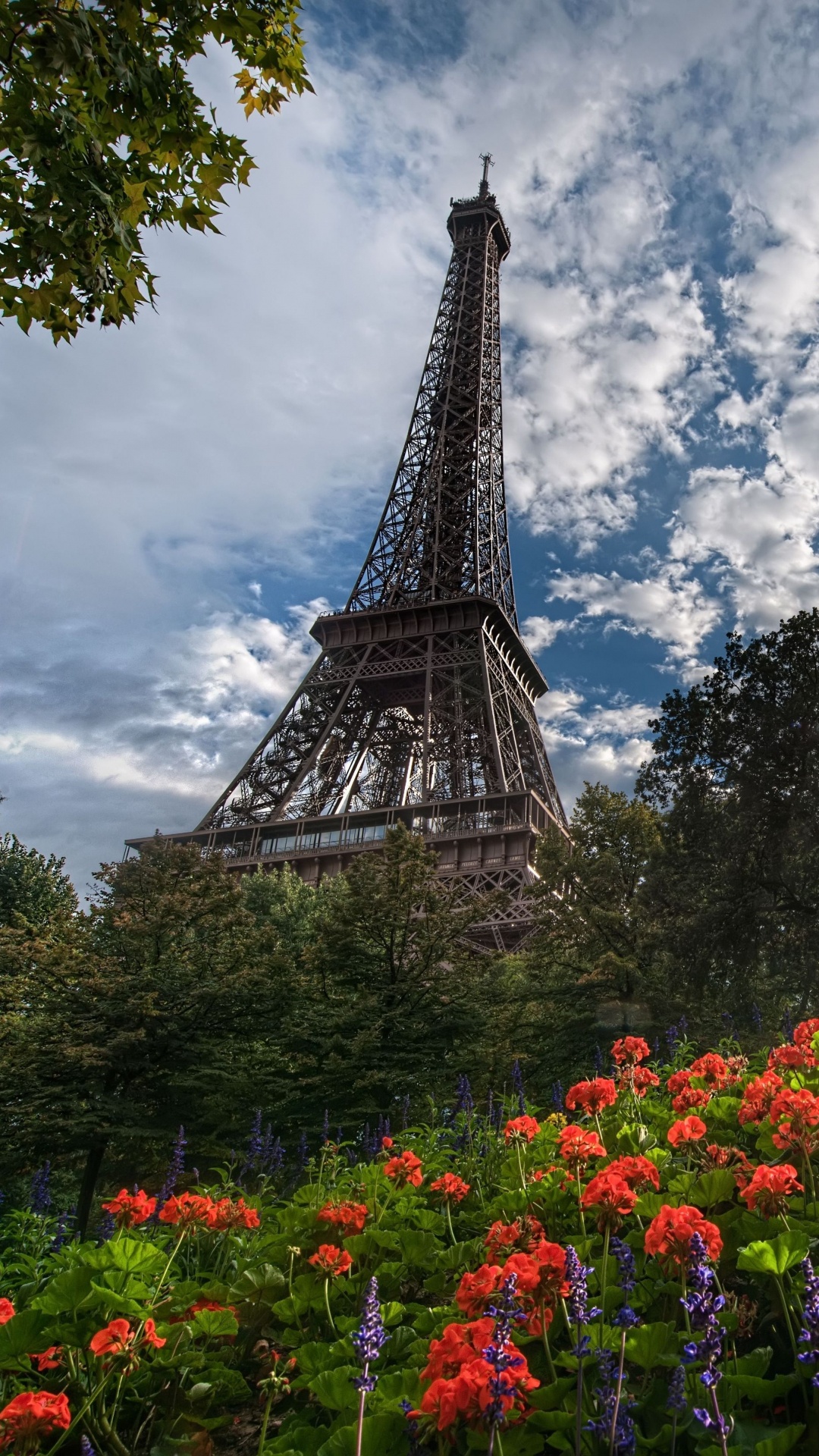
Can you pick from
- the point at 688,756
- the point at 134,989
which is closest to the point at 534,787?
the point at 688,756

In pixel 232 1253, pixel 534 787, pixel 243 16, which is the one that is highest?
pixel 534 787

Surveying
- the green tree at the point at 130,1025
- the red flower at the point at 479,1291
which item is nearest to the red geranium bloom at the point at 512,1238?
the red flower at the point at 479,1291

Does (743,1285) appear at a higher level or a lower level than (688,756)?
lower

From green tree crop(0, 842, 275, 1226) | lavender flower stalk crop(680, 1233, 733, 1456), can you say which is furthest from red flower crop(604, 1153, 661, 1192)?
green tree crop(0, 842, 275, 1226)

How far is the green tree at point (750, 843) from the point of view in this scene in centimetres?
1858

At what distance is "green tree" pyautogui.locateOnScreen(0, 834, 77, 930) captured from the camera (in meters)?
27.0

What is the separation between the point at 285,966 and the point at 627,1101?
9599 millimetres

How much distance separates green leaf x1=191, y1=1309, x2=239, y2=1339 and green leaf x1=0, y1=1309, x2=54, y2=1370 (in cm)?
56

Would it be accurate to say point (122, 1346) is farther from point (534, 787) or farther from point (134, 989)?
point (534, 787)

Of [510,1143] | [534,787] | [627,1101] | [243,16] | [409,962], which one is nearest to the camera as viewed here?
[243,16]

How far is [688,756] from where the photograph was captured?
20703mm

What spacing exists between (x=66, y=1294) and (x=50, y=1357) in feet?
0.75

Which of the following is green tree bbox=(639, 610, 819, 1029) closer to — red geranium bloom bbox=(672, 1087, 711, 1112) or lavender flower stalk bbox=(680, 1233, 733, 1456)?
red geranium bloom bbox=(672, 1087, 711, 1112)

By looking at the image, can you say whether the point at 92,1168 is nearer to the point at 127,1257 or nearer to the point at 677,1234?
the point at 127,1257
